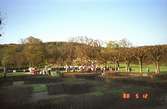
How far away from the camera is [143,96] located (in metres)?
6.55

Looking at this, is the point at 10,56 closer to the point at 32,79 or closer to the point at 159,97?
the point at 32,79

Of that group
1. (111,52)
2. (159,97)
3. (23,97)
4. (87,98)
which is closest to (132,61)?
(111,52)

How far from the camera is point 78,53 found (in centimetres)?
657

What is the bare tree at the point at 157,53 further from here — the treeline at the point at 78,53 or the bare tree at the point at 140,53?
the bare tree at the point at 140,53

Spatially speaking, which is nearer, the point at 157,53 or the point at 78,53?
the point at 78,53

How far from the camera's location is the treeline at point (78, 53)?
6.10 meters

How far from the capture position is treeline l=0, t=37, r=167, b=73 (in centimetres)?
610

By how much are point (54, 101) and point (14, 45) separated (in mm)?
1438
